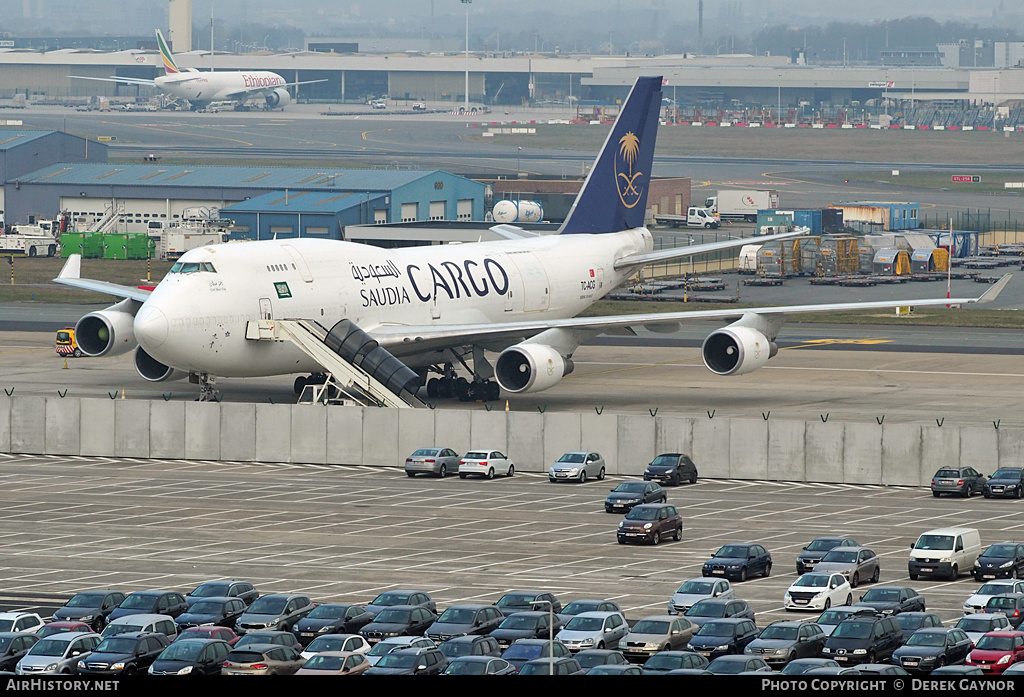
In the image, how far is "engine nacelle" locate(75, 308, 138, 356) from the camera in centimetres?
7275

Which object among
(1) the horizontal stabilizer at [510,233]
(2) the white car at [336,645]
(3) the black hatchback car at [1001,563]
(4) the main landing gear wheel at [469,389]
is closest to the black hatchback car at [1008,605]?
(3) the black hatchback car at [1001,563]

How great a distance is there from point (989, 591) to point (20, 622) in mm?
22621

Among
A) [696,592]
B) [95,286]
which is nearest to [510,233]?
[95,286]

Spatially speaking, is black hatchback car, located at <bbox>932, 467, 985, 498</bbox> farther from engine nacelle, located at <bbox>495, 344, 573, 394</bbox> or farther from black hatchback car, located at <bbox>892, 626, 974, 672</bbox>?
black hatchback car, located at <bbox>892, 626, 974, 672</bbox>

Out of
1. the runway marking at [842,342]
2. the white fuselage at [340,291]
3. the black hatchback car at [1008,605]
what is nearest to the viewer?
the black hatchback car at [1008,605]

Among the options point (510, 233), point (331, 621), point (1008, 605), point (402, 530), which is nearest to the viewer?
point (331, 621)

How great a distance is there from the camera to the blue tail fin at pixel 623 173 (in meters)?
84.4

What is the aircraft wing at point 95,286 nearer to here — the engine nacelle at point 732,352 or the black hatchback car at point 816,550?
the engine nacelle at point 732,352

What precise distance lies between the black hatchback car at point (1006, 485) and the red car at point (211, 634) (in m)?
29.5

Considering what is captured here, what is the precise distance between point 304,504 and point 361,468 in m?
8.68

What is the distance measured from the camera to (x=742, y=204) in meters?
174

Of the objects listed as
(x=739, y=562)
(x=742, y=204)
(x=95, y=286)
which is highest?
(x=742, y=204)

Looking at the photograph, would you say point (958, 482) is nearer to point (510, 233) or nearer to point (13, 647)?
point (13, 647)

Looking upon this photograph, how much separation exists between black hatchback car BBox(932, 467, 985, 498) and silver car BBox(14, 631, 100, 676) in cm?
3119
